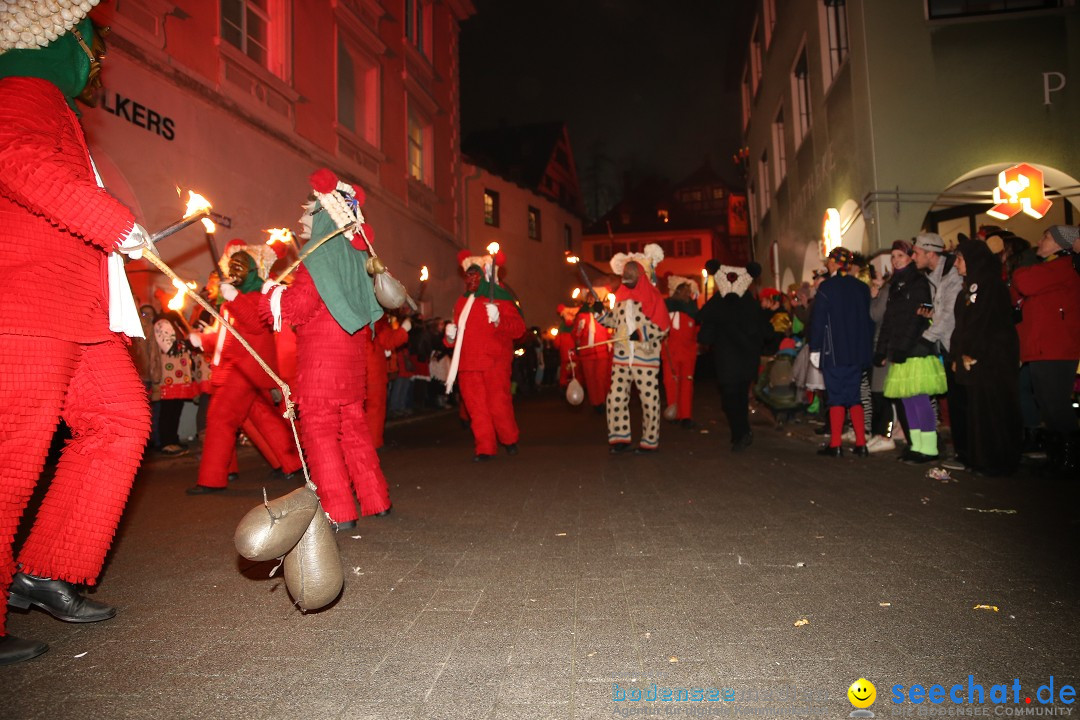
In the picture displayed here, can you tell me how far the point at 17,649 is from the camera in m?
2.40

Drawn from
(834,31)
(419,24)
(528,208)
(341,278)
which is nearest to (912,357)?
(341,278)

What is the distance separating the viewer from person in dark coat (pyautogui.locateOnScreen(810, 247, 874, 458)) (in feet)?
23.3

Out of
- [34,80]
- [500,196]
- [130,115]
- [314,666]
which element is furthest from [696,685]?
[500,196]

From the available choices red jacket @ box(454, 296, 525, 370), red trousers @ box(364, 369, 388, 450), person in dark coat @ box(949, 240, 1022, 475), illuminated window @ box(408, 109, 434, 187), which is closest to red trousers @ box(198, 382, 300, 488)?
red trousers @ box(364, 369, 388, 450)

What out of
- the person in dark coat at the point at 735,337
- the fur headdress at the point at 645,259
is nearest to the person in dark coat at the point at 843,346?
the person in dark coat at the point at 735,337

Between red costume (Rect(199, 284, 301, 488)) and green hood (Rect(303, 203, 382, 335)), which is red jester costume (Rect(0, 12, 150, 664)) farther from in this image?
red costume (Rect(199, 284, 301, 488))

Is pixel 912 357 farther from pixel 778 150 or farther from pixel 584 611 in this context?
pixel 778 150

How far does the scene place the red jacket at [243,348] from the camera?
18.9 feet

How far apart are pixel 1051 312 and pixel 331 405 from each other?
19.7 ft

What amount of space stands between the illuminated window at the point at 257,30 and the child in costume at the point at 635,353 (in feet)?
28.7

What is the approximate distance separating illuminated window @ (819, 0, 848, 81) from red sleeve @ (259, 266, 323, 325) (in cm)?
1181

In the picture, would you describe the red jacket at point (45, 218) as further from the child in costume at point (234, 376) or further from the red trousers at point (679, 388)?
the red trousers at point (679, 388)

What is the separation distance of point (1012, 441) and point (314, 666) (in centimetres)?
586

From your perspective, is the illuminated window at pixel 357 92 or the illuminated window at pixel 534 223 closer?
the illuminated window at pixel 357 92
